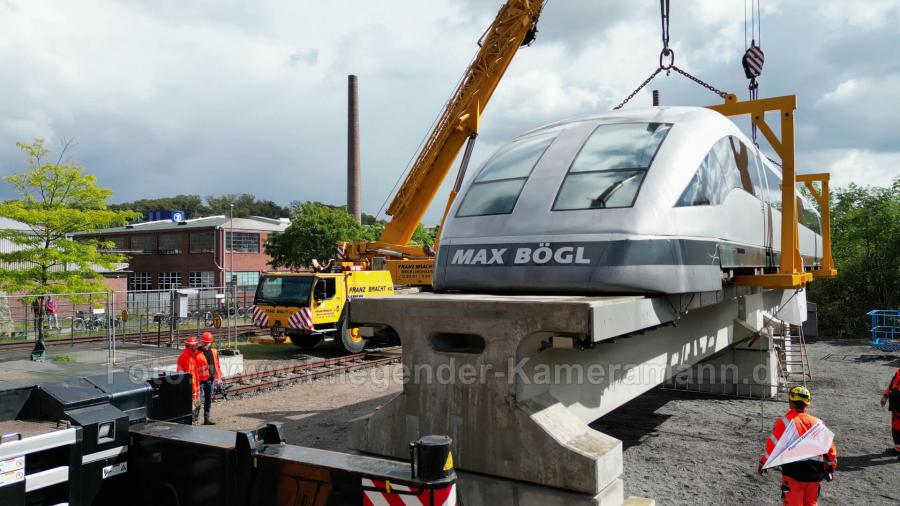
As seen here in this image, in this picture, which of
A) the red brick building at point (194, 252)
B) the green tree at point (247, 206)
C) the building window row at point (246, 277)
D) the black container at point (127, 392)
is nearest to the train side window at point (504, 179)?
the black container at point (127, 392)

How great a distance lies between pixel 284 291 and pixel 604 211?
13780 mm

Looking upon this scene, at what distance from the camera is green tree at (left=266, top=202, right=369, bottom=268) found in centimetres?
4359

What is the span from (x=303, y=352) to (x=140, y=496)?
1434 cm

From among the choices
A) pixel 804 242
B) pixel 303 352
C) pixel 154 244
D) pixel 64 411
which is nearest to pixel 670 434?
pixel 804 242

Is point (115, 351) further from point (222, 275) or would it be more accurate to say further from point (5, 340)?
point (222, 275)

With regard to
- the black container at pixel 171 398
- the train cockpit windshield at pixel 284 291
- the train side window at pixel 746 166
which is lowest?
the black container at pixel 171 398

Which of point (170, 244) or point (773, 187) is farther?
point (170, 244)

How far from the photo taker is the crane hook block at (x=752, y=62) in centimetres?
1253

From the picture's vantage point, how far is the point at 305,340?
61.9 ft

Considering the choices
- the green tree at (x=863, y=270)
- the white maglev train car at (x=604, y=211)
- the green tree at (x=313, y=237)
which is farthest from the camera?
the green tree at (x=313, y=237)

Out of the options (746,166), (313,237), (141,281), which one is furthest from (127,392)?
(141,281)

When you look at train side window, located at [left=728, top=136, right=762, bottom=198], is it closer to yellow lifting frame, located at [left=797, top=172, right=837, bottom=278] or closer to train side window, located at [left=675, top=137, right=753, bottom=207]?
train side window, located at [left=675, top=137, right=753, bottom=207]

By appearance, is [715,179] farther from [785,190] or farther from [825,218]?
[825,218]

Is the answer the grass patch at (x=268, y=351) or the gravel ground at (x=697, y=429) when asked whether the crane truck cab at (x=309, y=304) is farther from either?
the gravel ground at (x=697, y=429)
